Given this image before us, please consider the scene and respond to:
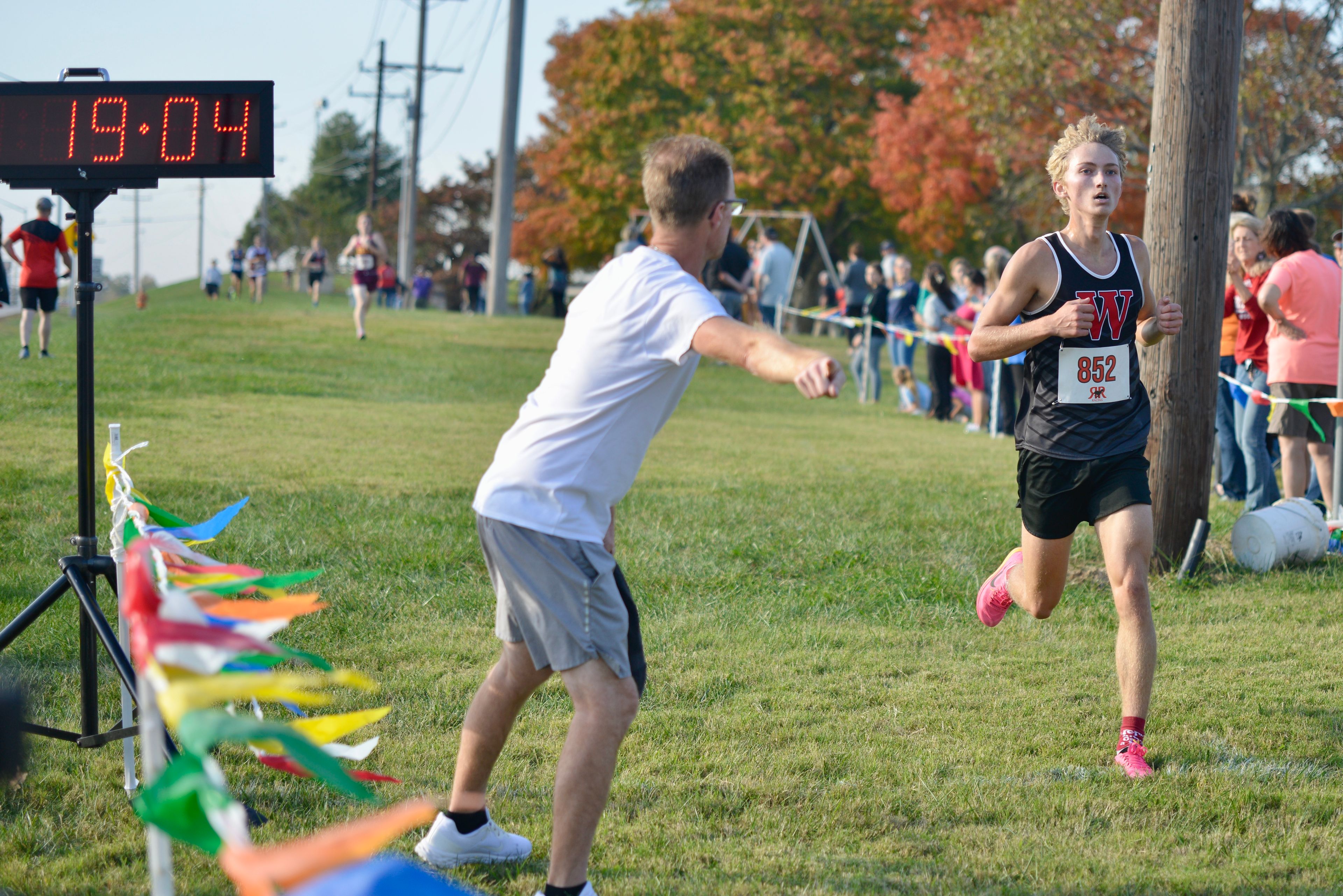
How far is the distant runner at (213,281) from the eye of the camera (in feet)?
157

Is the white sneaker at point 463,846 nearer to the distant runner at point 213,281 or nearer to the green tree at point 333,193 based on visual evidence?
the distant runner at point 213,281

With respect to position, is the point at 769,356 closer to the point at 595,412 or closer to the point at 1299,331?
the point at 595,412

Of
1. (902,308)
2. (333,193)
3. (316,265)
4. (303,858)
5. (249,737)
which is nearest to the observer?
(303,858)

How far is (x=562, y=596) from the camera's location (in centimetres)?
295

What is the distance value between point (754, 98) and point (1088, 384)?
3650 cm

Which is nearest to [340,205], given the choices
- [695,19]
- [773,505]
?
[695,19]

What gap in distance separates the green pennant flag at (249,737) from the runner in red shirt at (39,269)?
51.3 feet

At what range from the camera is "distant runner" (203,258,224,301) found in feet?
157

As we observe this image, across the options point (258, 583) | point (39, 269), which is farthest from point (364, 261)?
point (258, 583)

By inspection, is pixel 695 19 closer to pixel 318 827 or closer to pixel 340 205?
pixel 318 827

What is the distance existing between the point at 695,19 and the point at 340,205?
5295 centimetres

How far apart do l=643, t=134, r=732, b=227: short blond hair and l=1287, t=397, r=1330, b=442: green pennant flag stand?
657cm

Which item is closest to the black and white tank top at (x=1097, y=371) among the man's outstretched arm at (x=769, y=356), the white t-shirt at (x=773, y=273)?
the man's outstretched arm at (x=769, y=356)

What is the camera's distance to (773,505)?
9.12 m
